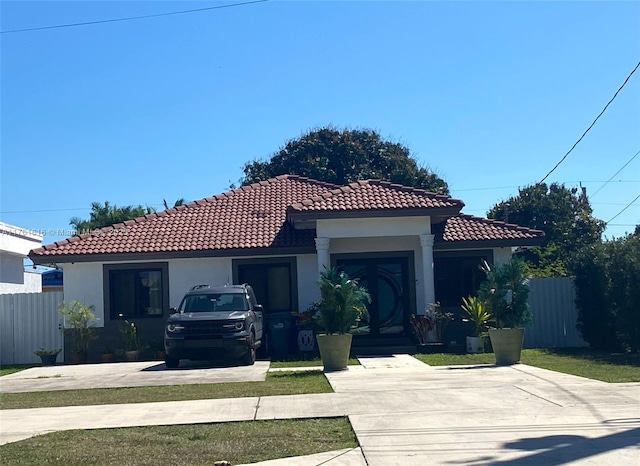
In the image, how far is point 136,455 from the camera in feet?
25.3

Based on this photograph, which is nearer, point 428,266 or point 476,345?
point 476,345

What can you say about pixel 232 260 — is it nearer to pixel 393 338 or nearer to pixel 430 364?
pixel 393 338

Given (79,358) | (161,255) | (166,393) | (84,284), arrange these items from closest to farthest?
(166,393) → (79,358) → (161,255) → (84,284)

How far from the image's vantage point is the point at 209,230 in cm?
2333

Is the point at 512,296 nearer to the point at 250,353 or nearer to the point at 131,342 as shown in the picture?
the point at 250,353

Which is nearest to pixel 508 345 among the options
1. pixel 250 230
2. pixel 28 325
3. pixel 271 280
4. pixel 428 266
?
pixel 428 266

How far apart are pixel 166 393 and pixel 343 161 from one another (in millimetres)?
32254

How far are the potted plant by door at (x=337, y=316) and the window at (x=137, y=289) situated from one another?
7.88m

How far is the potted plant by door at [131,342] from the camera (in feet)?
68.6

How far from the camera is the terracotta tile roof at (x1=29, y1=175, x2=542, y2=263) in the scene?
20969mm

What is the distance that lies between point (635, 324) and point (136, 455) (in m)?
14.0

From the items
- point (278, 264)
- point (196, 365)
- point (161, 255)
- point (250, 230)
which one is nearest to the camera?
point (196, 365)

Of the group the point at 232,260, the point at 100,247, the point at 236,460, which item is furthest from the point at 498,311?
the point at 100,247

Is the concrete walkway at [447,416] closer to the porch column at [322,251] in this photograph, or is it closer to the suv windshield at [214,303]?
the suv windshield at [214,303]
